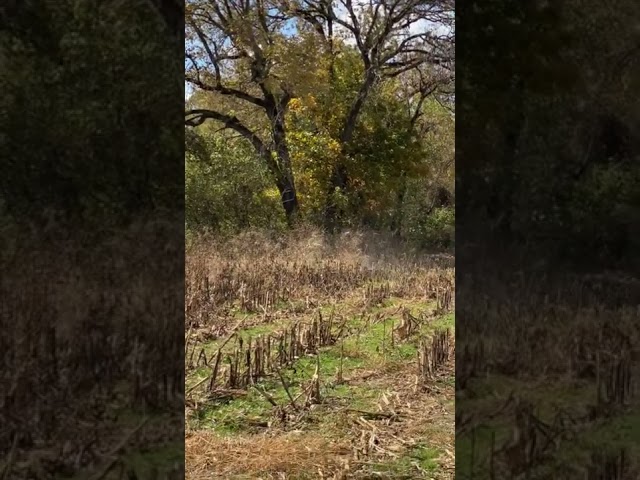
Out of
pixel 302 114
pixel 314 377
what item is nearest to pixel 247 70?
pixel 302 114

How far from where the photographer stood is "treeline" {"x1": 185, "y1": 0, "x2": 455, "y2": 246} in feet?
61.7

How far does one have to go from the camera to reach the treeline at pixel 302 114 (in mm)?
18812

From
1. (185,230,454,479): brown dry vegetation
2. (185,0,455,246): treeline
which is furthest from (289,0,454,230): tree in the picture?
(185,230,454,479): brown dry vegetation

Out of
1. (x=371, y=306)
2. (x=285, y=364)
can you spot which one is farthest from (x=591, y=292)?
(x=371, y=306)

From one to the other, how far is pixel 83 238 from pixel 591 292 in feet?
5.65

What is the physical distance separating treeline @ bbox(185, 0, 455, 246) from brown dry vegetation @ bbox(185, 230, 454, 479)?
820 cm

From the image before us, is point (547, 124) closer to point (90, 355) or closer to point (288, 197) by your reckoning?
point (90, 355)

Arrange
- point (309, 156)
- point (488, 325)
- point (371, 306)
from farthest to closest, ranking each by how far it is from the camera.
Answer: point (309, 156)
point (371, 306)
point (488, 325)

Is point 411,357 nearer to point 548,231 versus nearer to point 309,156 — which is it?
point 548,231

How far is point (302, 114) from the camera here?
20609 mm

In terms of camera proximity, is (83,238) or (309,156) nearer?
(83,238)


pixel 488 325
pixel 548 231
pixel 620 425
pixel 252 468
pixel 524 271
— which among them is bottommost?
pixel 252 468

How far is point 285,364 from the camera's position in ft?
19.4

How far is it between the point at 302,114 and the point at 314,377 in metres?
16.6
